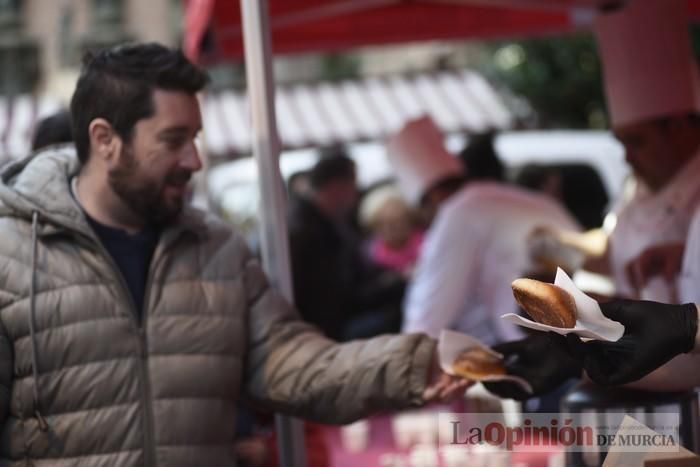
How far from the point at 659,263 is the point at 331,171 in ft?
11.3

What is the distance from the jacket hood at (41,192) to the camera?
275 centimetres

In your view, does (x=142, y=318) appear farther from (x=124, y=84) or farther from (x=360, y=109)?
(x=360, y=109)

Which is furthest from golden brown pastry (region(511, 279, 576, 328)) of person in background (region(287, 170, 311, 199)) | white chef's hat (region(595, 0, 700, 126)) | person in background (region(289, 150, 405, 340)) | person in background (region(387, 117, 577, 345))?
person in background (region(287, 170, 311, 199))

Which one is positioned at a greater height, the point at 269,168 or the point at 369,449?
the point at 269,168

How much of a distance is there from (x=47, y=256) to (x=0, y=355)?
0.24 metres

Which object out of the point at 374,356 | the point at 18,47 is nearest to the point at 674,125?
the point at 374,356

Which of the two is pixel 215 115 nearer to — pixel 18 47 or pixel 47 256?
pixel 18 47

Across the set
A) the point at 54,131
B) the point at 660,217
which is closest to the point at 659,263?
the point at 660,217

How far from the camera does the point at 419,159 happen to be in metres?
5.80

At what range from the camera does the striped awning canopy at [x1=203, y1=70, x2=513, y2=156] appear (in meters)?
12.7

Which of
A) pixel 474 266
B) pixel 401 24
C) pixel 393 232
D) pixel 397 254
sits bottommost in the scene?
pixel 397 254

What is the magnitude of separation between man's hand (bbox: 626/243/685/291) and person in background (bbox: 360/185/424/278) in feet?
15.4

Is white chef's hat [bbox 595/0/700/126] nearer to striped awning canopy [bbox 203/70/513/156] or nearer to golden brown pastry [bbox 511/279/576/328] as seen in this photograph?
golden brown pastry [bbox 511/279/576/328]

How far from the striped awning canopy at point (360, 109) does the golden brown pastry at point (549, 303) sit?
1002 cm
